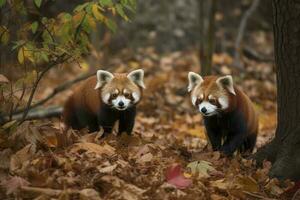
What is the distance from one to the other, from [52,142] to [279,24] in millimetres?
2492

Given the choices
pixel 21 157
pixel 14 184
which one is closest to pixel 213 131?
pixel 21 157

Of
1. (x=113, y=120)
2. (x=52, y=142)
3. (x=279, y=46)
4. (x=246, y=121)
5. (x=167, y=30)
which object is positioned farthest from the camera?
(x=167, y=30)

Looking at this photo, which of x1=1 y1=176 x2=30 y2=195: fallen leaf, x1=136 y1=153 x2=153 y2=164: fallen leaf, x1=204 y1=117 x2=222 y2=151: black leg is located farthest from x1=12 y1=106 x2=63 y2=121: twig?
x1=1 y1=176 x2=30 y2=195: fallen leaf

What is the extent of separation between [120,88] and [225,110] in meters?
1.36

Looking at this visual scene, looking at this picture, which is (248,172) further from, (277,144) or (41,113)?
(41,113)

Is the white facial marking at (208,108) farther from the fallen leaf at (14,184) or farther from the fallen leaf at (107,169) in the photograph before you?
the fallen leaf at (14,184)

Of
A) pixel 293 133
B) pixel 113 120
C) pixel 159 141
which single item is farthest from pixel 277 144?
pixel 113 120

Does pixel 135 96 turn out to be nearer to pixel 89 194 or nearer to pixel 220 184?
pixel 220 184

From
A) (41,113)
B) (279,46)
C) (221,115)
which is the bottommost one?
(41,113)

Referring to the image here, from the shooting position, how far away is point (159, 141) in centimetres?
664

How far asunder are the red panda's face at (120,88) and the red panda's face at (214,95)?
90 cm

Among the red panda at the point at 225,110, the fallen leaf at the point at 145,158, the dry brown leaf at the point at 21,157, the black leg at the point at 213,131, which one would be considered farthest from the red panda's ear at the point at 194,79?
the dry brown leaf at the point at 21,157

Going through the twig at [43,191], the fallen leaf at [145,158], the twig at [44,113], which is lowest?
the twig at [44,113]

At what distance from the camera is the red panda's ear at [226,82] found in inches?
255
